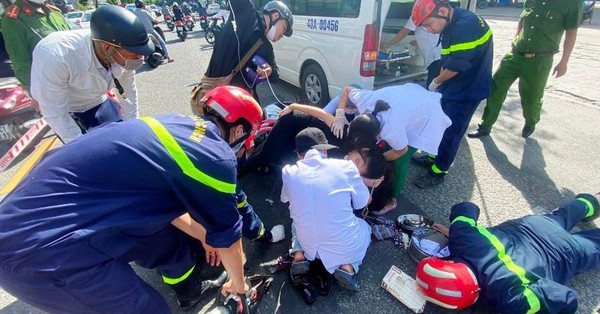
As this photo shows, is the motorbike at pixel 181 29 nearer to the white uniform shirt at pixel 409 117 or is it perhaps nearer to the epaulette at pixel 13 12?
the epaulette at pixel 13 12

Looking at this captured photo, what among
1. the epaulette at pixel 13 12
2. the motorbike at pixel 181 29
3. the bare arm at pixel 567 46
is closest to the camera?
the epaulette at pixel 13 12

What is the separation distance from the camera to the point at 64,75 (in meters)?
1.97

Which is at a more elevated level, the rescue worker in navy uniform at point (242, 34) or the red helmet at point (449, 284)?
the rescue worker in navy uniform at point (242, 34)

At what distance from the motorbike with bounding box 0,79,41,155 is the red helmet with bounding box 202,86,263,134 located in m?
3.58

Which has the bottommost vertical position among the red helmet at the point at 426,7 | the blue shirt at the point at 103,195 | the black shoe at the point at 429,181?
the black shoe at the point at 429,181

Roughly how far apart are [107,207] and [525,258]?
6.99 ft

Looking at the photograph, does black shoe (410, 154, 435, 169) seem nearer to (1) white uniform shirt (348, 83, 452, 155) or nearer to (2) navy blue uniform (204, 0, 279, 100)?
(1) white uniform shirt (348, 83, 452, 155)

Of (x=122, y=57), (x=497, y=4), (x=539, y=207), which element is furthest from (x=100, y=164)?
(x=497, y=4)

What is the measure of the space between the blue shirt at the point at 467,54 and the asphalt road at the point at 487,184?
2.79ft

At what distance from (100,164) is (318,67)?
352 cm

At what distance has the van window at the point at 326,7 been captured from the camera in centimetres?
342

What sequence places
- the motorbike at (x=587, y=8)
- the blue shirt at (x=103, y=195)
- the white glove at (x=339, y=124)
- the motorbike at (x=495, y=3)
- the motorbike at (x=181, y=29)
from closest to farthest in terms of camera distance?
the blue shirt at (x=103, y=195) → the white glove at (x=339, y=124) → the motorbike at (x=587, y=8) → the motorbike at (x=181, y=29) → the motorbike at (x=495, y=3)

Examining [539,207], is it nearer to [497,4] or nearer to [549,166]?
[549,166]

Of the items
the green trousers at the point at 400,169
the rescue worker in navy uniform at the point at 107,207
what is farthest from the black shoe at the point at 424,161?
the rescue worker in navy uniform at the point at 107,207
